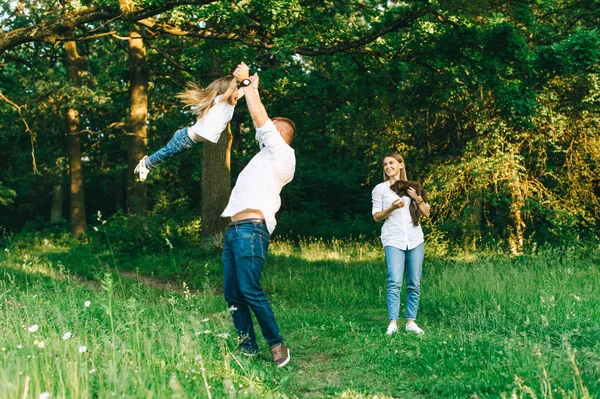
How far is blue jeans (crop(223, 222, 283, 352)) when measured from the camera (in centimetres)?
555

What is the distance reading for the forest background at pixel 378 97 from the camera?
10914mm

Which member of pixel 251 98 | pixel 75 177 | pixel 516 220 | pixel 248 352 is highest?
pixel 251 98

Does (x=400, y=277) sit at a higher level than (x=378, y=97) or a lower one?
lower

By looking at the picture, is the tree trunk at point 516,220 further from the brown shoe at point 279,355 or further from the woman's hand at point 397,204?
the brown shoe at point 279,355

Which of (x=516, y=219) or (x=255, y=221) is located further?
(x=516, y=219)

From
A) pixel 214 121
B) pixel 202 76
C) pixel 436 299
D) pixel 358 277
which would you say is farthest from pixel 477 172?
pixel 214 121

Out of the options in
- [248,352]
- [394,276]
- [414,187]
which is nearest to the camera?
[248,352]

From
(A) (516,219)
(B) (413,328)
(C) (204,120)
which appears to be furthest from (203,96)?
(A) (516,219)

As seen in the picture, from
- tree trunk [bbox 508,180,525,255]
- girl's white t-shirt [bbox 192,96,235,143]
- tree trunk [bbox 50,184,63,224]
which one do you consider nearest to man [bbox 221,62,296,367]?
girl's white t-shirt [bbox 192,96,235,143]

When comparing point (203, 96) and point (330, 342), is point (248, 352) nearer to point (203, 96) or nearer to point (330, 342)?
point (330, 342)

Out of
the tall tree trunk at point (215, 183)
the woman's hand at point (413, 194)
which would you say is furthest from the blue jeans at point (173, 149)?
the tall tree trunk at point (215, 183)

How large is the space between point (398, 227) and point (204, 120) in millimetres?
3146

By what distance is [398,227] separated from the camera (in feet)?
24.2

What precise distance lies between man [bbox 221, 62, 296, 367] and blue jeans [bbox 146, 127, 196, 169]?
723 millimetres
